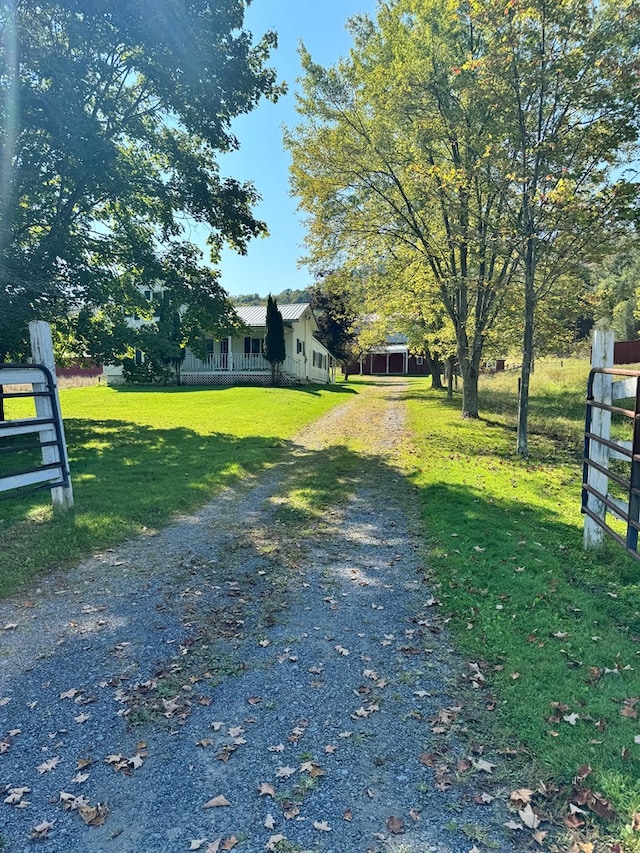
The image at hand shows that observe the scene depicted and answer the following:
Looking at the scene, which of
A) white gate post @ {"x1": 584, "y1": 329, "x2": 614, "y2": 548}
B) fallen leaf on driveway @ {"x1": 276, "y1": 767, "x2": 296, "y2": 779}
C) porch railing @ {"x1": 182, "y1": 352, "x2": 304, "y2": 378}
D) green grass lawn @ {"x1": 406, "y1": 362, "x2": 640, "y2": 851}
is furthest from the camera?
porch railing @ {"x1": 182, "y1": 352, "x2": 304, "y2": 378}

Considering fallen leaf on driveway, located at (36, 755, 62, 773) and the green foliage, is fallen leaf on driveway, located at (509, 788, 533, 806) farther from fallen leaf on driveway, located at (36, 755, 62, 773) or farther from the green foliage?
the green foliage

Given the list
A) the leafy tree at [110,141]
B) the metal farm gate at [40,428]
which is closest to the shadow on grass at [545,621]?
the metal farm gate at [40,428]

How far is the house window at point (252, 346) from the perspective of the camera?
31.0 metres

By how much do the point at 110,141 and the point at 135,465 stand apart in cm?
780

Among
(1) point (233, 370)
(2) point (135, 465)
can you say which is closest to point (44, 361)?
(2) point (135, 465)

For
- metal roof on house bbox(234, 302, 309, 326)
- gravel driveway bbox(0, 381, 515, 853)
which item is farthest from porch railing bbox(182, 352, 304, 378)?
gravel driveway bbox(0, 381, 515, 853)

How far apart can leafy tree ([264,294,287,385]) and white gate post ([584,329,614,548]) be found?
81.0 feet

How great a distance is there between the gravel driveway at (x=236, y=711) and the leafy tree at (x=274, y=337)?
956 inches

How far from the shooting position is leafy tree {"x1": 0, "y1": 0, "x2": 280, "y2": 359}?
977 cm

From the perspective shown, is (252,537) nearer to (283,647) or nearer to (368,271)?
(283,647)

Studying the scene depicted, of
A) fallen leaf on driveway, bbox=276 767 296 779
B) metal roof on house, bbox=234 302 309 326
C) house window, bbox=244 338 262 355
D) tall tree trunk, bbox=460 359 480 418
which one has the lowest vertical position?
fallen leaf on driveway, bbox=276 767 296 779

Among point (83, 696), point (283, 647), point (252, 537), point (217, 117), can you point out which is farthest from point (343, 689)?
point (217, 117)

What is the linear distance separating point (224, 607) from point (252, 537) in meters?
1.67

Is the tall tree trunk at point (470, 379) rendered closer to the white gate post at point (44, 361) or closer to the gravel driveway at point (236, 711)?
the gravel driveway at point (236, 711)
